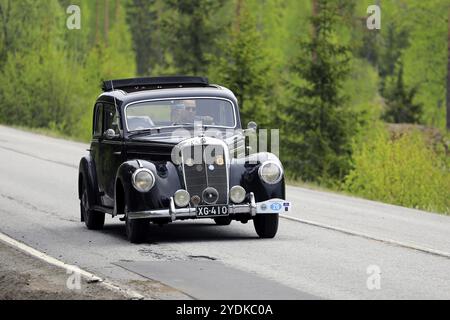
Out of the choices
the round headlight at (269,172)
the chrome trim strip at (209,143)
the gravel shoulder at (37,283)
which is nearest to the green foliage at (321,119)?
the round headlight at (269,172)

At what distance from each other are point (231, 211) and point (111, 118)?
2728 millimetres

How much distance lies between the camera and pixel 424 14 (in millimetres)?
48969

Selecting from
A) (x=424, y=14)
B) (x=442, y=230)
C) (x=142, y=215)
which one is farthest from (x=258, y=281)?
(x=424, y=14)

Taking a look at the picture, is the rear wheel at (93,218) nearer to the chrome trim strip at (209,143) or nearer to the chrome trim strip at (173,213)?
the chrome trim strip at (173,213)

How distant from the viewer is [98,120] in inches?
627

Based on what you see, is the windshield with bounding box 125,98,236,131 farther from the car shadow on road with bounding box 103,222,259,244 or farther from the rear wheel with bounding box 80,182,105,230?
the rear wheel with bounding box 80,182,105,230

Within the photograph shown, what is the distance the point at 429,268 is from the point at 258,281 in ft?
6.76

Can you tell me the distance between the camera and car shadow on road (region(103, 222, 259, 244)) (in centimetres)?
1396

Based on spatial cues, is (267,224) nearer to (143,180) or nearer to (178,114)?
(143,180)

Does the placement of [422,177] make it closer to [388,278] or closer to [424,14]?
[388,278]

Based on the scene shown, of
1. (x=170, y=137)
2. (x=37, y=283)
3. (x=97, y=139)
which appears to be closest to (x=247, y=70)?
(x=97, y=139)

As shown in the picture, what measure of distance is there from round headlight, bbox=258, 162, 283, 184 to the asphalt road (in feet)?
2.43

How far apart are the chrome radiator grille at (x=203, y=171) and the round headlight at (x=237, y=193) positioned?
0.25ft
